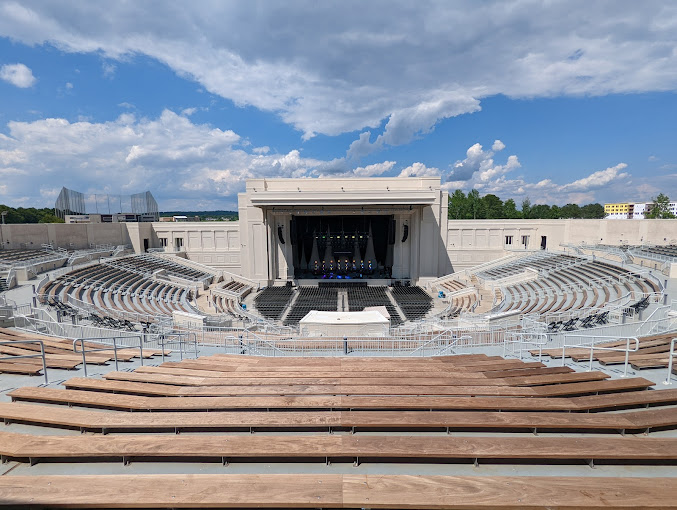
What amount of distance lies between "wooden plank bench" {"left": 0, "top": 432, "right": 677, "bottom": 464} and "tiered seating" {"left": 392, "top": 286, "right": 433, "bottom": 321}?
77.1 feet

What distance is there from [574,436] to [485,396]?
3.92 feet

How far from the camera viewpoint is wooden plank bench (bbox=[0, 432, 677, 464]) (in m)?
3.56

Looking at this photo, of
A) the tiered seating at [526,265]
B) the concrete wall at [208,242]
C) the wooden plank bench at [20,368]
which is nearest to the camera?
the wooden plank bench at [20,368]

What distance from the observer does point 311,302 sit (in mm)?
33000

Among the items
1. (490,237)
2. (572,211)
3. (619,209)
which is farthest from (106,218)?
(619,209)

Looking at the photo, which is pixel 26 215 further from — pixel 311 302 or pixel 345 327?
pixel 345 327

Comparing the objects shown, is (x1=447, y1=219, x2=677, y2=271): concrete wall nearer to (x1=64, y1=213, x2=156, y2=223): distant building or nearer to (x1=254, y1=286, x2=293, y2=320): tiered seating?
(x1=254, y1=286, x2=293, y2=320): tiered seating

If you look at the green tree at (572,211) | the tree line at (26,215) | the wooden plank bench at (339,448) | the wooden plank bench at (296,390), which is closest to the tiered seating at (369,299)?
the wooden plank bench at (296,390)

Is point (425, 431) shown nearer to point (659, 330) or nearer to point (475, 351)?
point (475, 351)

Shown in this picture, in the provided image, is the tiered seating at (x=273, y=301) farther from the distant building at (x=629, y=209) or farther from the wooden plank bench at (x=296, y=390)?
the distant building at (x=629, y=209)

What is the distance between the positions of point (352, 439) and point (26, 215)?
10776 cm

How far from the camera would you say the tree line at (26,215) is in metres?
69.9

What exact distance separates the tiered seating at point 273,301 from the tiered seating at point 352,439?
23340 mm

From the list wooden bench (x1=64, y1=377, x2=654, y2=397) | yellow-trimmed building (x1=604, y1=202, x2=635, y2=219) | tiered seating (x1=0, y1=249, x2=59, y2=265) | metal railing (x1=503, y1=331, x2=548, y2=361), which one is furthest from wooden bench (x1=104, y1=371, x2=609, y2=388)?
yellow-trimmed building (x1=604, y1=202, x2=635, y2=219)
